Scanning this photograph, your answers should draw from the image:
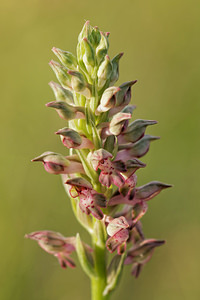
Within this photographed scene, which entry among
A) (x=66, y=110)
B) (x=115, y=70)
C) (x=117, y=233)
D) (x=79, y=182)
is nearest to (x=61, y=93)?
(x=66, y=110)

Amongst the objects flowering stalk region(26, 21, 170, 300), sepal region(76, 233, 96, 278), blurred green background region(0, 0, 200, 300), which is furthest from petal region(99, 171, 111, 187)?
blurred green background region(0, 0, 200, 300)

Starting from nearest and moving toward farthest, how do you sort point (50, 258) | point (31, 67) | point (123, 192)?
1. point (123, 192)
2. point (50, 258)
3. point (31, 67)

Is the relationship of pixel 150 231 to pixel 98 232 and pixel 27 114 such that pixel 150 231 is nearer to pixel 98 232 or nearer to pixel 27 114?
pixel 27 114

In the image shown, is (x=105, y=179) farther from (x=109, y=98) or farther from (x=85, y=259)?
(x=85, y=259)

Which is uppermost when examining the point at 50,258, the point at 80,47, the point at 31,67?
the point at 31,67

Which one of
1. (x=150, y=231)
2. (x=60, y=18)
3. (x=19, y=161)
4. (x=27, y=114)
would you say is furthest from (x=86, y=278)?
(x=60, y=18)

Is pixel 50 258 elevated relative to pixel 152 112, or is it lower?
lower

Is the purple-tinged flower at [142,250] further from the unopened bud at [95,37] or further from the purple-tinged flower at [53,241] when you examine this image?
the unopened bud at [95,37]
